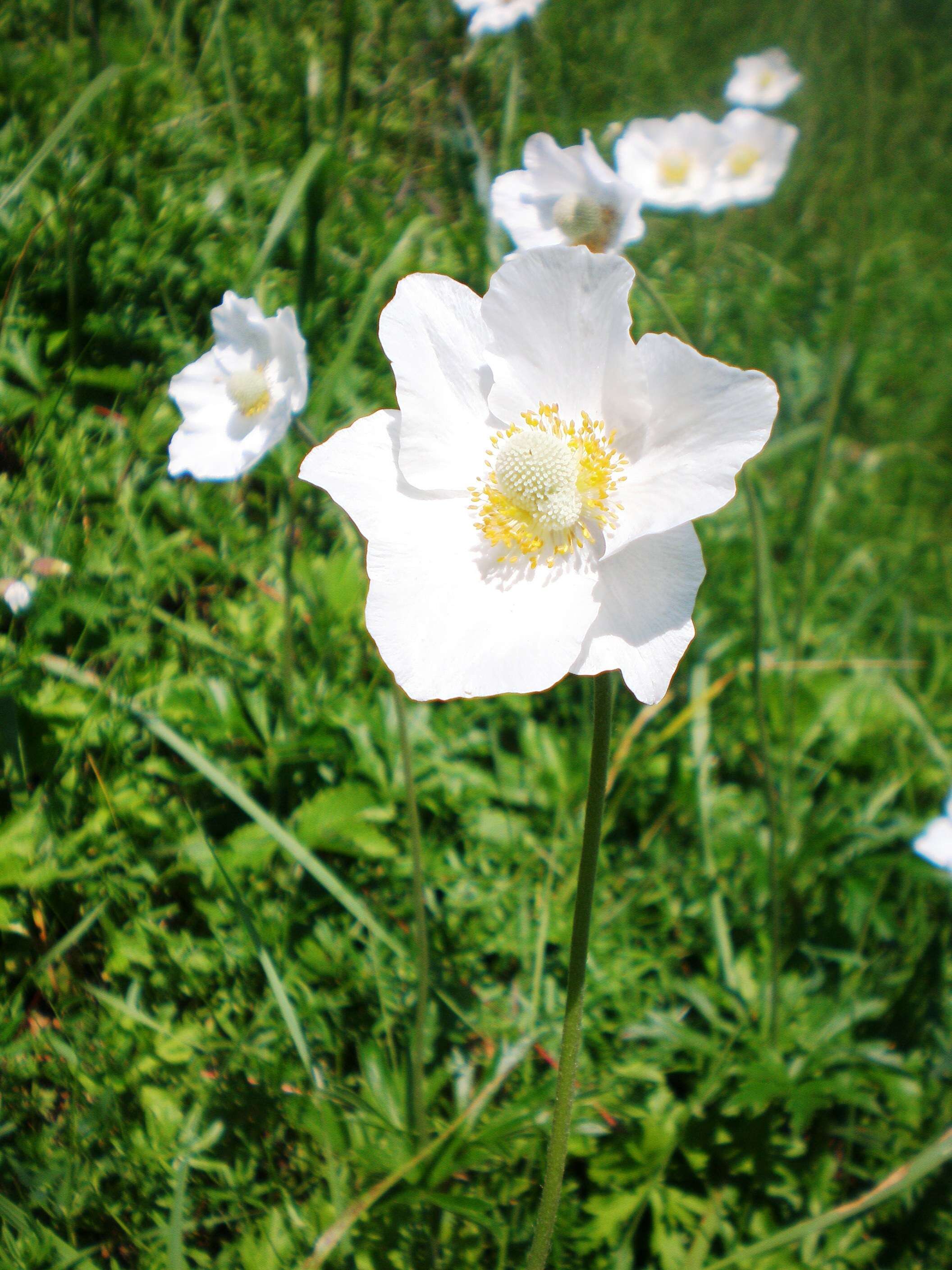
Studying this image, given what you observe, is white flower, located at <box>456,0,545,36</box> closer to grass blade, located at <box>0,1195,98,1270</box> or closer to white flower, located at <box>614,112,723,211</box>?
white flower, located at <box>614,112,723,211</box>

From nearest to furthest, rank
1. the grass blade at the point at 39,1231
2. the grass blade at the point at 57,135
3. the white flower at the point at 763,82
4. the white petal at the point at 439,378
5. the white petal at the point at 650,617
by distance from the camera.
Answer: the white petal at the point at 650,617 < the white petal at the point at 439,378 < the grass blade at the point at 39,1231 < the grass blade at the point at 57,135 < the white flower at the point at 763,82

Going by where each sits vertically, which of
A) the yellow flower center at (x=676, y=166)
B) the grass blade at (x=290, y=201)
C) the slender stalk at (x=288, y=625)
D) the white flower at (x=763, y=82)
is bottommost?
the slender stalk at (x=288, y=625)

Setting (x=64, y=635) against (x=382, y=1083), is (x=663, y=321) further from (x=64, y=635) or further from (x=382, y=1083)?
(x=382, y=1083)

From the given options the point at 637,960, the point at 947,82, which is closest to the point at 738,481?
the point at 637,960

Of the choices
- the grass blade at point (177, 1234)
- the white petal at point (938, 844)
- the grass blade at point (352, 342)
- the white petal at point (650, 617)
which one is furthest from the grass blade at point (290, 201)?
the white petal at point (938, 844)

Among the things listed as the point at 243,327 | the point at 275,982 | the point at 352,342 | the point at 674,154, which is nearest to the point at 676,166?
the point at 674,154

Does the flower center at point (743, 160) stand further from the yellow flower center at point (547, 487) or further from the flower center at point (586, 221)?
the yellow flower center at point (547, 487)

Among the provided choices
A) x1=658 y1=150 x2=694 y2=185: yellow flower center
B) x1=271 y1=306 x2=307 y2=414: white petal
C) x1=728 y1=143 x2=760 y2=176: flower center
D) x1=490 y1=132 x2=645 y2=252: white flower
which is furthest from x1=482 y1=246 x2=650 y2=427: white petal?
x1=728 y1=143 x2=760 y2=176: flower center
